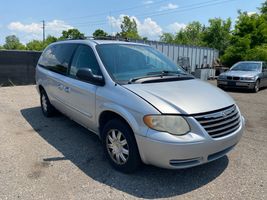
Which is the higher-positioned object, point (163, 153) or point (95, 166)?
point (163, 153)

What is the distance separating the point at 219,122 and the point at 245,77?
8781 mm

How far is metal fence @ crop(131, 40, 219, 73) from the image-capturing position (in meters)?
14.6

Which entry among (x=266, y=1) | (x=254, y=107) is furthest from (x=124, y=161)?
(x=266, y=1)

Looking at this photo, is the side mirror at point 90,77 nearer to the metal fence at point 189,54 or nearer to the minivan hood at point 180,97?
the minivan hood at point 180,97

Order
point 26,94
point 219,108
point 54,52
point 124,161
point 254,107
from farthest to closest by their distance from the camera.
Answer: point 26,94 → point 254,107 → point 54,52 → point 124,161 → point 219,108

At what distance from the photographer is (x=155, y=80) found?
3510mm

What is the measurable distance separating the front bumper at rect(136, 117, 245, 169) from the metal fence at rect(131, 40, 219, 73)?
1092cm

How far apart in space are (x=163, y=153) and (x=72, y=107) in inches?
83.0

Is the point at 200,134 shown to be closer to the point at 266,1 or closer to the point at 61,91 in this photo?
the point at 61,91

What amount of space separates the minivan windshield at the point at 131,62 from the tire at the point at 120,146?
0.65 m

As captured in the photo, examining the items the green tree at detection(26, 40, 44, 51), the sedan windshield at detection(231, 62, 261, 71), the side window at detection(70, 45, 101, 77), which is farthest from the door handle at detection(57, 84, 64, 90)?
the green tree at detection(26, 40, 44, 51)

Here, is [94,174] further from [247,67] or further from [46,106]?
[247,67]

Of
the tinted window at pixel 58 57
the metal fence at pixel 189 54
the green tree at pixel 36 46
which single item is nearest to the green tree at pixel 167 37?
the green tree at pixel 36 46

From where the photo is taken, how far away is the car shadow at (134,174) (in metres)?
2.98
